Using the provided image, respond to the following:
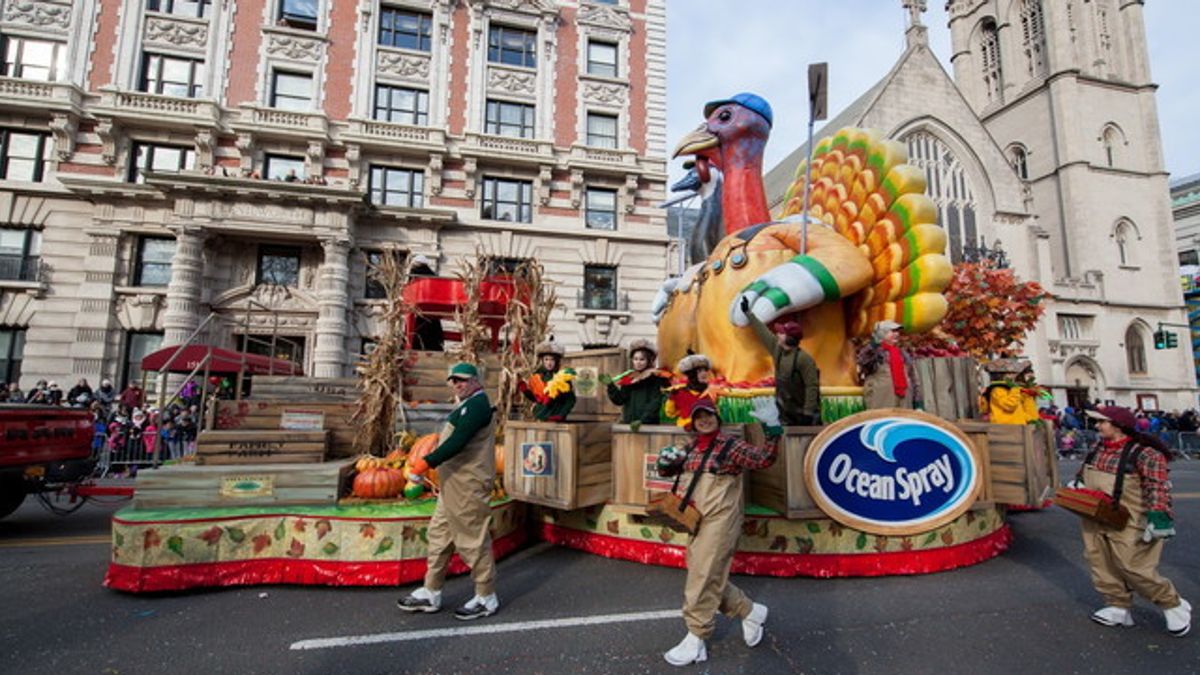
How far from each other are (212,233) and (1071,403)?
41599 mm

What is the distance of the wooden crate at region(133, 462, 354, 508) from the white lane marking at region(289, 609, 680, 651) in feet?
5.92

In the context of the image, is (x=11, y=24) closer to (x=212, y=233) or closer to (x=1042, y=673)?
(x=212, y=233)

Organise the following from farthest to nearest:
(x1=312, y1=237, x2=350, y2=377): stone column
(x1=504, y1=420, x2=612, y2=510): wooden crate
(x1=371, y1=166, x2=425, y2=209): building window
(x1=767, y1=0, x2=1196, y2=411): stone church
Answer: (x1=767, y1=0, x2=1196, y2=411): stone church < (x1=371, y1=166, x2=425, y2=209): building window < (x1=312, y1=237, x2=350, y2=377): stone column < (x1=504, y1=420, x2=612, y2=510): wooden crate

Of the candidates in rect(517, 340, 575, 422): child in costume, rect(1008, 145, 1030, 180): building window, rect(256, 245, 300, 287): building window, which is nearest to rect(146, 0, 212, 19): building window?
rect(256, 245, 300, 287): building window

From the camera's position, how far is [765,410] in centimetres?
570

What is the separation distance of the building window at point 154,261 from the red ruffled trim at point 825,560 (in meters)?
17.8

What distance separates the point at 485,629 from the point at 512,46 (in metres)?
21.4

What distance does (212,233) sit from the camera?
632 inches

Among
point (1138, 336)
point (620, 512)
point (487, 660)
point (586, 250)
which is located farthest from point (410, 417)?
point (1138, 336)

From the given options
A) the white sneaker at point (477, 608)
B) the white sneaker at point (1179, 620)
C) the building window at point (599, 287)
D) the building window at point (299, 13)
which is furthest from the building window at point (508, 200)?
the white sneaker at point (1179, 620)

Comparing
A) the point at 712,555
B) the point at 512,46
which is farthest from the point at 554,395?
the point at 512,46

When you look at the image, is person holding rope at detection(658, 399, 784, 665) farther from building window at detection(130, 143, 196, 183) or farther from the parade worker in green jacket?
building window at detection(130, 143, 196, 183)

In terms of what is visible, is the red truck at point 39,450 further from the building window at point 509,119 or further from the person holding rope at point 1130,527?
the building window at point 509,119

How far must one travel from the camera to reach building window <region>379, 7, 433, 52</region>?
19641 mm
